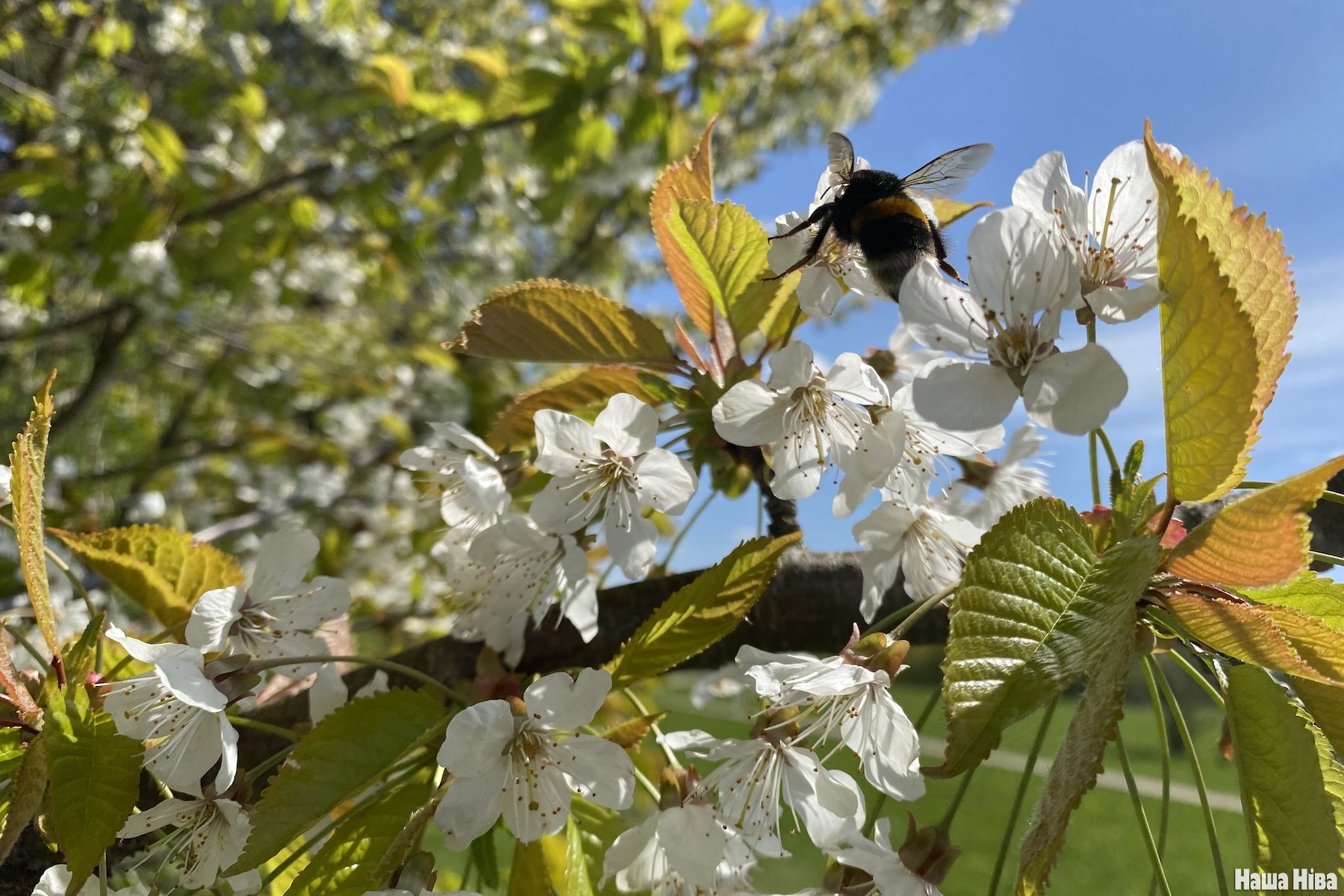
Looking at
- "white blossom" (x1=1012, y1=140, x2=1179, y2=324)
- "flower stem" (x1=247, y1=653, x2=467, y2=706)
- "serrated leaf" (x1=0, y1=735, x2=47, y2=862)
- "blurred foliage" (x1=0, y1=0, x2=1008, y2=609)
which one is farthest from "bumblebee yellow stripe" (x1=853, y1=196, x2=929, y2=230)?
"blurred foliage" (x1=0, y1=0, x2=1008, y2=609)

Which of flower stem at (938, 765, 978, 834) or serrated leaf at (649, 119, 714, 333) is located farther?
serrated leaf at (649, 119, 714, 333)

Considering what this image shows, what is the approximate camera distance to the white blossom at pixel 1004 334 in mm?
574

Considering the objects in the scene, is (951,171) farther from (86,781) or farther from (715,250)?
(86,781)

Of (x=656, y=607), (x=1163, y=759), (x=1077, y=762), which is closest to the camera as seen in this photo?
(x=1077, y=762)

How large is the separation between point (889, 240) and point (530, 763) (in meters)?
0.54

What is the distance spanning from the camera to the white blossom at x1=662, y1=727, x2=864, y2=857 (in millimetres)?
657

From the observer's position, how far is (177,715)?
726 millimetres

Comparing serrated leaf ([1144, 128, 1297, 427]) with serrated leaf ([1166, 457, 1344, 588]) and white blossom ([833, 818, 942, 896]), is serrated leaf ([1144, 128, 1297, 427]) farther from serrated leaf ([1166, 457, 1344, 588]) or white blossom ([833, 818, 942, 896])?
white blossom ([833, 818, 942, 896])

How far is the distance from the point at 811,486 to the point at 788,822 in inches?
12.7

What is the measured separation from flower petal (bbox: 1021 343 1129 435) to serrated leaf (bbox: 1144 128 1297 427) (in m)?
0.08

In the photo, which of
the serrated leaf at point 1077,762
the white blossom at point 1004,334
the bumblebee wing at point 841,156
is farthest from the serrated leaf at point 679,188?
the serrated leaf at point 1077,762

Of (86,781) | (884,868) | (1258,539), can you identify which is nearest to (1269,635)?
(1258,539)

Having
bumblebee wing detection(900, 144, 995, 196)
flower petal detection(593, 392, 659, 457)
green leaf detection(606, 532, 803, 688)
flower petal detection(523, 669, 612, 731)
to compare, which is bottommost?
flower petal detection(523, 669, 612, 731)

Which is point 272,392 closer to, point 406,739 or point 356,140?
point 356,140
